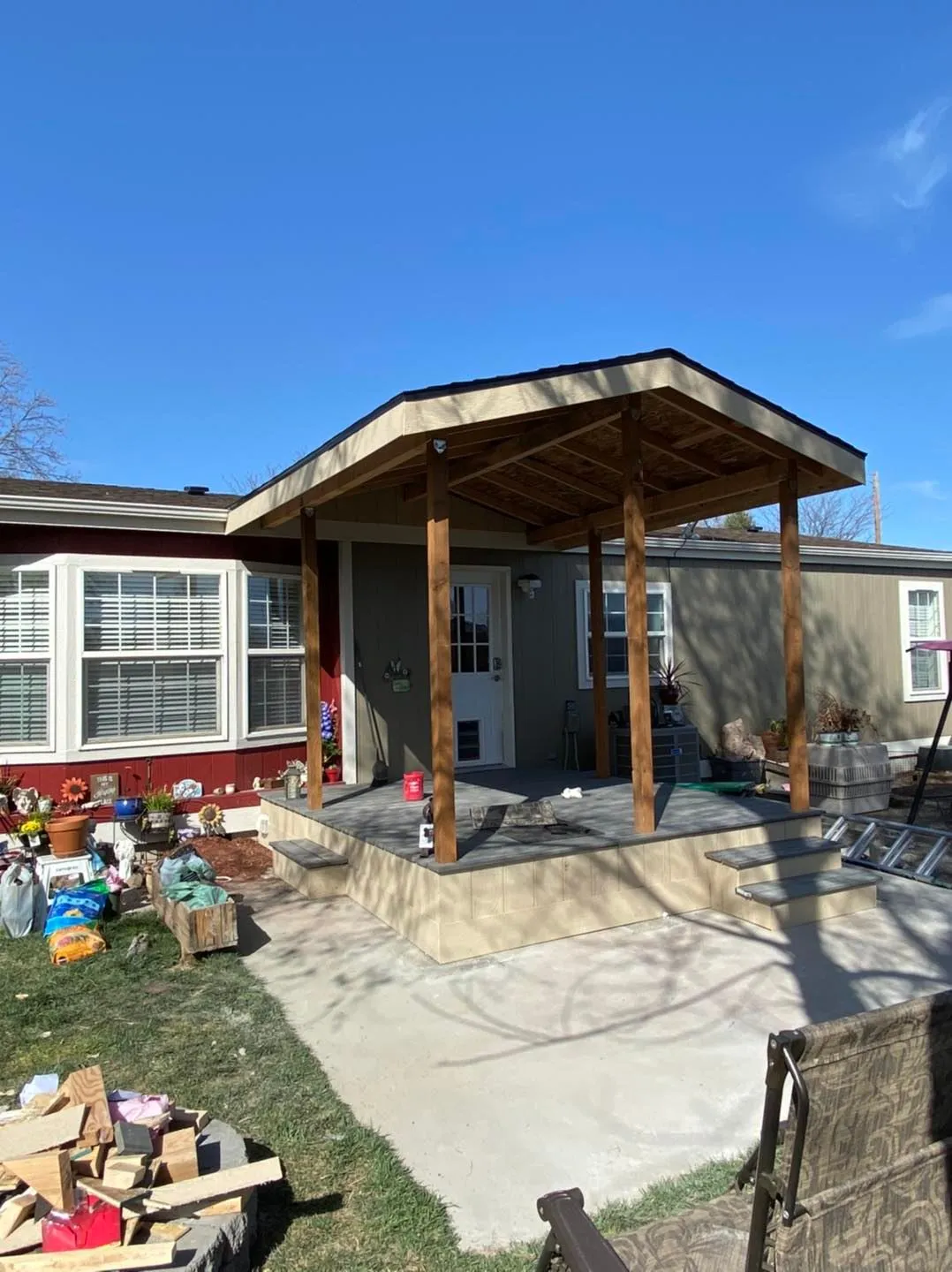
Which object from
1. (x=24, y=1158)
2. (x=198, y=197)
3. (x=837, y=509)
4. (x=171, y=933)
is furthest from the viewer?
(x=837, y=509)

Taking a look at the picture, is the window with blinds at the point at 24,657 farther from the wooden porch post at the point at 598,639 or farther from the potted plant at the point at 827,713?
the potted plant at the point at 827,713

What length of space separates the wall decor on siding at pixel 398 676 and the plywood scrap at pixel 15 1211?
19.4 ft

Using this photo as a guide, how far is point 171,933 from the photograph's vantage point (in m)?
4.87

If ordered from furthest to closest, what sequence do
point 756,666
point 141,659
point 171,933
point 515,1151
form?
1. point 756,666
2. point 141,659
3. point 171,933
4. point 515,1151

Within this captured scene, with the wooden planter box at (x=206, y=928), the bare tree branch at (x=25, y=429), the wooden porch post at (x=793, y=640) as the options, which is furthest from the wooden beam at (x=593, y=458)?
the bare tree branch at (x=25, y=429)

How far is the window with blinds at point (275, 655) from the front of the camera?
7340 millimetres

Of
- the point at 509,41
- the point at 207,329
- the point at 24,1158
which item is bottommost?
the point at 24,1158

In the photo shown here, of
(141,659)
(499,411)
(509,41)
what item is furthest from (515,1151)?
(509,41)

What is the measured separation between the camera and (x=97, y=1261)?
1.76m

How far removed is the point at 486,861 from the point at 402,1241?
91.9 inches

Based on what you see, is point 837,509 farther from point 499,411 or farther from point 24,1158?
point 24,1158

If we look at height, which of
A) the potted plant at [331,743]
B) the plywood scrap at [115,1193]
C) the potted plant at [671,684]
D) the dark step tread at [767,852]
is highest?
the potted plant at [671,684]

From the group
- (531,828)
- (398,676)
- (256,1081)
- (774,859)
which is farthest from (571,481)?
(256,1081)

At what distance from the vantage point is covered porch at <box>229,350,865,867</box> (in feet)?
14.8
